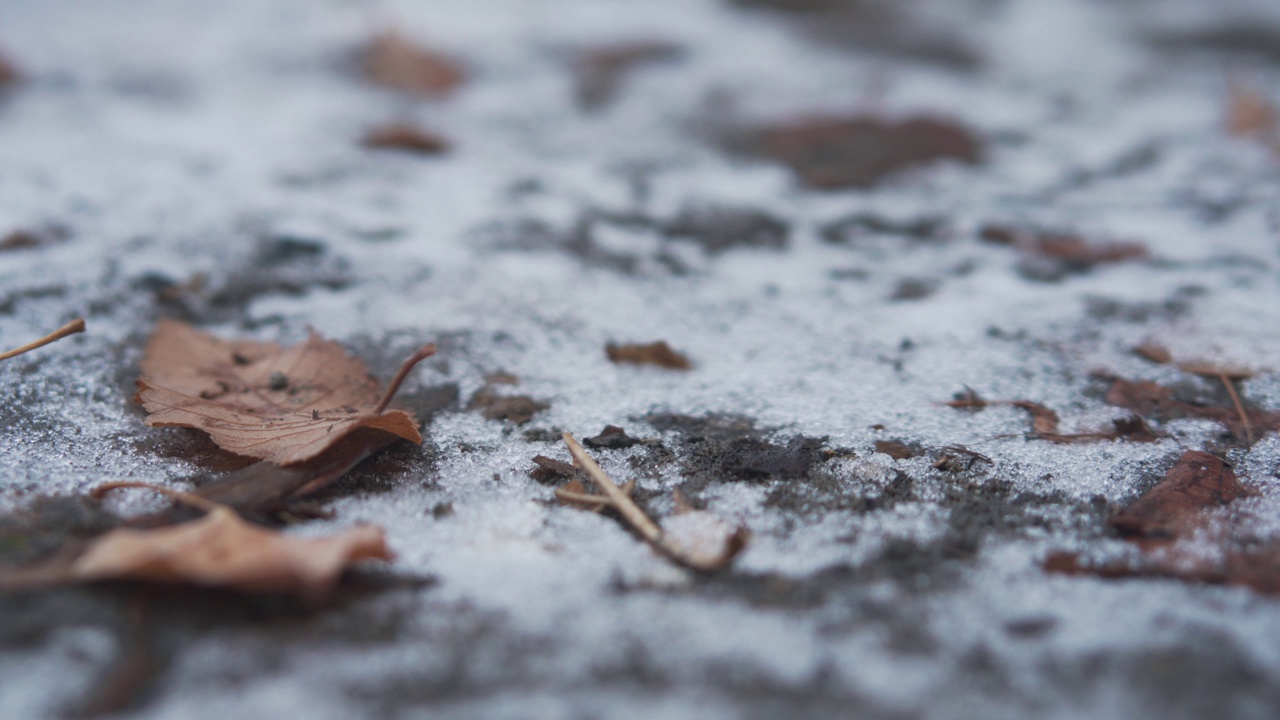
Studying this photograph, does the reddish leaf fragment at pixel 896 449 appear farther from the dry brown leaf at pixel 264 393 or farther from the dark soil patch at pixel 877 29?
the dark soil patch at pixel 877 29

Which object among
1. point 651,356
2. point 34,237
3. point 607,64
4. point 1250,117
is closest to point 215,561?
point 651,356

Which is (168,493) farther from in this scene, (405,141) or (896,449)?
(405,141)

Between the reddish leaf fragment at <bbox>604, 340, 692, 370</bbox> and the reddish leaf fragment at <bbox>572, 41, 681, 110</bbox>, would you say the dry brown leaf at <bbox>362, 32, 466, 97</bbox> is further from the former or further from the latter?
the reddish leaf fragment at <bbox>604, 340, 692, 370</bbox>

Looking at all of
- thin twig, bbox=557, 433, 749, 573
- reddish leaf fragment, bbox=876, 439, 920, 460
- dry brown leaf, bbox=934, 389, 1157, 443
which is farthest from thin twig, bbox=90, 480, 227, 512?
dry brown leaf, bbox=934, 389, 1157, 443

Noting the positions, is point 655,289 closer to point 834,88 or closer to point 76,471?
point 76,471

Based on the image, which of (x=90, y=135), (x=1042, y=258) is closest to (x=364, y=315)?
(x=90, y=135)
